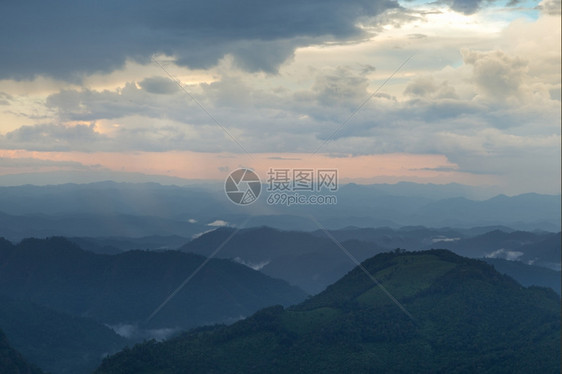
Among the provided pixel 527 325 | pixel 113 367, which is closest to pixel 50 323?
pixel 113 367

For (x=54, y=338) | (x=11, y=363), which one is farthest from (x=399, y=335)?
(x=54, y=338)

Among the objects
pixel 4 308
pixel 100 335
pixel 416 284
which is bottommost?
pixel 100 335

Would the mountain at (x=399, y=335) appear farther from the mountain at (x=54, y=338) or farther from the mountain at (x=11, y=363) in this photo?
the mountain at (x=54, y=338)

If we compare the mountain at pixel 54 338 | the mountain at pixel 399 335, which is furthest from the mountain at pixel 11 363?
the mountain at pixel 54 338

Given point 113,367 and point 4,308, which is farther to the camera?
point 4,308

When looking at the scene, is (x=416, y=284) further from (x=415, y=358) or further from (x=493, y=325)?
(x=415, y=358)

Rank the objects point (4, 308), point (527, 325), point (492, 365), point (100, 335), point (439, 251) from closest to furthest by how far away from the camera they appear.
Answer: point (492, 365)
point (527, 325)
point (439, 251)
point (4, 308)
point (100, 335)

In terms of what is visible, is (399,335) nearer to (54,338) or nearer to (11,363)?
(11,363)
